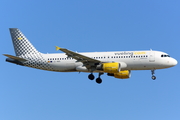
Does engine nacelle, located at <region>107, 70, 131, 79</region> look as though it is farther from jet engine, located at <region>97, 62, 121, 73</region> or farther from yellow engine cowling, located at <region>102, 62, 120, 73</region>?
yellow engine cowling, located at <region>102, 62, 120, 73</region>

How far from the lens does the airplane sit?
175 ft

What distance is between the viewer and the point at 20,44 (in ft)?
196

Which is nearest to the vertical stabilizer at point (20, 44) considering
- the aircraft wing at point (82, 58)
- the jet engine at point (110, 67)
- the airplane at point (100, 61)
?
the airplane at point (100, 61)

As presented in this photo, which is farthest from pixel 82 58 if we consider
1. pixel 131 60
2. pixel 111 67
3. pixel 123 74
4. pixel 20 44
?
pixel 20 44

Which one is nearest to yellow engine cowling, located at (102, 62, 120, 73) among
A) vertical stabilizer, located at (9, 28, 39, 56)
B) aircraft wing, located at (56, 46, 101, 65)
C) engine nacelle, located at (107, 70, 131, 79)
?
aircraft wing, located at (56, 46, 101, 65)

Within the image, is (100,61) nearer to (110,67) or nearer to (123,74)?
(110,67)

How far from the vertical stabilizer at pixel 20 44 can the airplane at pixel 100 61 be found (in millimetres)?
412

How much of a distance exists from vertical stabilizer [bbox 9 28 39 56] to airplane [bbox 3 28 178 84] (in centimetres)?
41

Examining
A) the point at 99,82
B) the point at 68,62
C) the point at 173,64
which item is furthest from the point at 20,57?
the point at 173,64

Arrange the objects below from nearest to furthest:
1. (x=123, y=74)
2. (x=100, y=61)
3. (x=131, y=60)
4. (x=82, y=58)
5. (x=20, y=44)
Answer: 1. (x=82, y=58)
2. (x=131, y=60)
3. (x=100, y=61)
4. (x=123, y=74)
5. (x=20, y=44)

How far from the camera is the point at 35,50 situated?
58.9m

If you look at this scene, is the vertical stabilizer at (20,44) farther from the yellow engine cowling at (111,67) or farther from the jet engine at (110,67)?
the yellow engine cowling at (111,67)

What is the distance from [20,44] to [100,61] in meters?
13.7

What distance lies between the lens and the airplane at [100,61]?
53341 mm
